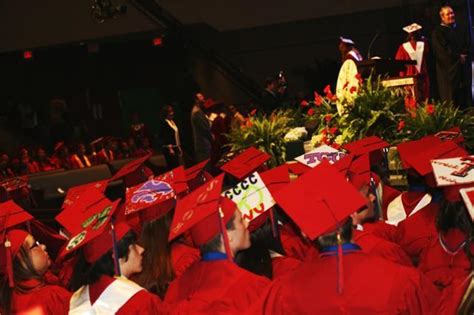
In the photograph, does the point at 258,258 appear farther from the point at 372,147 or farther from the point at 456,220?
the point at 372,147

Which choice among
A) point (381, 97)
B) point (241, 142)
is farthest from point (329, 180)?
point (241, 142)

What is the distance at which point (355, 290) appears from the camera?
2578mm

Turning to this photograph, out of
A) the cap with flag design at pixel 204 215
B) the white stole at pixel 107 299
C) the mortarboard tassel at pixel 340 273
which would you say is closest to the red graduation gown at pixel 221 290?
the cap with flag design at pixel 204 215

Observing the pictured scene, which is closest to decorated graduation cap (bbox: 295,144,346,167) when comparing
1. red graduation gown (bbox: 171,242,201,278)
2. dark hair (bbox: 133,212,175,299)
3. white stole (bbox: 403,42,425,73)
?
red graduation gown (bbox: 171,242,201,278)

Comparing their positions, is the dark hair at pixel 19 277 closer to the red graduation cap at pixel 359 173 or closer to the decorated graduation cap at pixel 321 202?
the decorated graduation cap at pixel 321 202

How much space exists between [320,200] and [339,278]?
1.06ft

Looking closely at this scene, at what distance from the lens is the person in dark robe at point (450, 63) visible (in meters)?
11.0

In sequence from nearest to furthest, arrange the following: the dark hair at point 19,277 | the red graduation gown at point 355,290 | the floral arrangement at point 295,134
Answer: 1. the red graduation gown at point 355,290
2. the dark hair at point 19,277
3. the floral arrangement at point 295,134

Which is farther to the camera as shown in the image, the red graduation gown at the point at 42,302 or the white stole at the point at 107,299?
the red graduation gown at the point at 42,302

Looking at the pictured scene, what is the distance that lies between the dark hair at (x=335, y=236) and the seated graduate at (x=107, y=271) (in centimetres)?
76

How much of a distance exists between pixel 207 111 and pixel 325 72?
3413 mm

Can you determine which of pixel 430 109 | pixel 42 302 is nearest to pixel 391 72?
pixel 430 109

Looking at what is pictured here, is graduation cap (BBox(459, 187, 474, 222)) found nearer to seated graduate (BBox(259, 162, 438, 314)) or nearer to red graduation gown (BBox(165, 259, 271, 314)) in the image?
seated graduate (BBox(259, 162, 438, 314))

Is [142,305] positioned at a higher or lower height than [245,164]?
lower
